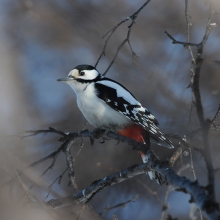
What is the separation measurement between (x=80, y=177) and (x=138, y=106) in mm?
2275

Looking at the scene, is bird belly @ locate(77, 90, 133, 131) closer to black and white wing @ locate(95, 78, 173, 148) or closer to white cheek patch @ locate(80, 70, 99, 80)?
black and white wing @ locate(95, 78, 173, 148)

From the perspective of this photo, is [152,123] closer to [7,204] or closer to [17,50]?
[7,204]

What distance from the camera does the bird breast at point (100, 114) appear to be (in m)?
3.89

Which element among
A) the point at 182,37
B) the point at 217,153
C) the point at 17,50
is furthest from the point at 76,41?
the point at 217,153

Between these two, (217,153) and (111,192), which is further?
(111,192)

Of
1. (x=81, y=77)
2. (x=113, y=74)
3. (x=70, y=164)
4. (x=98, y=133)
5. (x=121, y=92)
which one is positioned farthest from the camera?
(x=113, y=74)

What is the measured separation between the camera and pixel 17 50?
6.77 m

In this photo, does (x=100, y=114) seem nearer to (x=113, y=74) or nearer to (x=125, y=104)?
(x=125, y=104)

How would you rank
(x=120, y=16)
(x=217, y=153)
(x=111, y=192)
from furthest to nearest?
(x=120, y=16), (x=111, y=192), (x=217, y=153)

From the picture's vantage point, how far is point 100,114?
3.88 meters

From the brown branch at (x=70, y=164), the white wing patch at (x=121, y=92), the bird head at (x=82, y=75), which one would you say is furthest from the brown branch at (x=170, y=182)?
the bird head at (x=82, y=75)

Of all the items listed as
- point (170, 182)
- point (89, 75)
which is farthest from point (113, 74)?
point (170, 182)

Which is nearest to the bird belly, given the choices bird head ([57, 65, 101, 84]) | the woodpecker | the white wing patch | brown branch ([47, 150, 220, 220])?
the woodpecker

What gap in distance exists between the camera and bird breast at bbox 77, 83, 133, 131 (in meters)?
3.89
